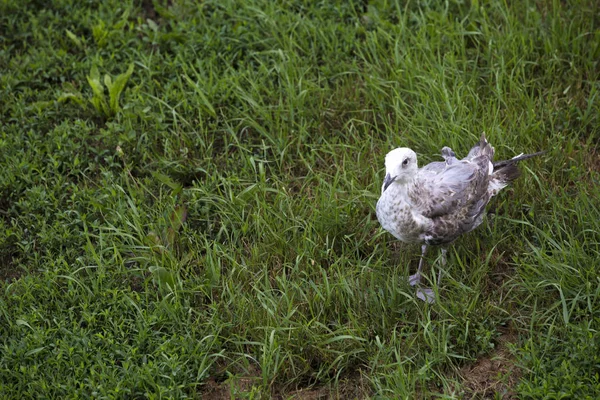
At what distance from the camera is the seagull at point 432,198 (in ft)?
13.9

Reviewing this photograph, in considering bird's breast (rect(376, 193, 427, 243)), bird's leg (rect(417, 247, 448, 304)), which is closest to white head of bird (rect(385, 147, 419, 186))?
bird's breast (rect(376, 193, 427, 243))

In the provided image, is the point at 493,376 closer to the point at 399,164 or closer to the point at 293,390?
the point at 293,390

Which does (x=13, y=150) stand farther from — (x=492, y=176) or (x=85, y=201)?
(x=492, y=176)

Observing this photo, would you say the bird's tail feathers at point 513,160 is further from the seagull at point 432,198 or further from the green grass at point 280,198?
the green grass at point 280,198

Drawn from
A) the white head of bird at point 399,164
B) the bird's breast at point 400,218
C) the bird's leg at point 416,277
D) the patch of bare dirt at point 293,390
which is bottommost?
the patch of bare dirt at point 293,390

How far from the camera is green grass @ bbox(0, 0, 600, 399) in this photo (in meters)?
4.13

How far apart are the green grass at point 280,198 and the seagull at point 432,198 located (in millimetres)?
252

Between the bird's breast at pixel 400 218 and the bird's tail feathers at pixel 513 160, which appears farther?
the bird's tail feathers at pixel 513 160

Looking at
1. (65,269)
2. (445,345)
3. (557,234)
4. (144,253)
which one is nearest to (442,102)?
(557,234)

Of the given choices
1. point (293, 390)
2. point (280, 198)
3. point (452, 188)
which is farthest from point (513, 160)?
point (293, 390)

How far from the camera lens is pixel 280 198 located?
4965 mm

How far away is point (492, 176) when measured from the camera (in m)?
4.63

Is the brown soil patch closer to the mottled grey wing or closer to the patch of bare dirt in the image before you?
the patch of bare dirt

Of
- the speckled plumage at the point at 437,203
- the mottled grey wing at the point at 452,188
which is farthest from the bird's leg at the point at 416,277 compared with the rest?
the mottled grey wing at the point at 452,188
